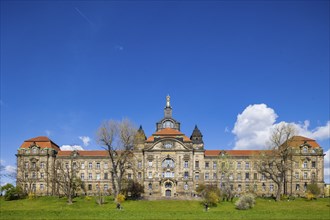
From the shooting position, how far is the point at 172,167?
7219 centimetres

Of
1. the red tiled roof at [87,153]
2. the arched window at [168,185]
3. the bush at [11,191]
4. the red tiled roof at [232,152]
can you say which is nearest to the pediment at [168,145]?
the arched window at [168,185]

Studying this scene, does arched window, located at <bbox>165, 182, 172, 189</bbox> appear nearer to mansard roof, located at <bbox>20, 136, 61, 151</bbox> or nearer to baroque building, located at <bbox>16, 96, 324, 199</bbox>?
baroque building, located at <bbox>16, 96, 324, 199</bbox>

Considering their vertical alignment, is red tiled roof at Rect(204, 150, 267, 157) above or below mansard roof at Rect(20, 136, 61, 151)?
below

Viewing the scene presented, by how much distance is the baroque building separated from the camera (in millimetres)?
71938

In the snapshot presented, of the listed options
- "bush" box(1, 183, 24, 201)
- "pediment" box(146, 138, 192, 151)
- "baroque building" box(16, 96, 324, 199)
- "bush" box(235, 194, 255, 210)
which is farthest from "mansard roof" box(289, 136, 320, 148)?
"bush" box(1, 183, 24, 201)

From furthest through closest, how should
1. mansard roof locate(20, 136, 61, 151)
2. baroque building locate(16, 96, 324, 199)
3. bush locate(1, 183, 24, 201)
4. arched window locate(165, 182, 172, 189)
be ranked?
mansard roof locate(20, 136, 61, 151)
baroque building locate(16, 96, 324, 199)
arched window locate(165, 182, 172, 189)
bush locate(1, 183, 24, 201)

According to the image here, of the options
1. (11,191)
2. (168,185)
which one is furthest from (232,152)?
(11,191)

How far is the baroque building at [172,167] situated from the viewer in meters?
71.9

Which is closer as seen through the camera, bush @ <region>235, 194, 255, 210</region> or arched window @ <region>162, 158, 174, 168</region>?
bush @ <region>235, 194, 255, 210</region>

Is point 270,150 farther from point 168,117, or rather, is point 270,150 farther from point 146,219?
point 146,219

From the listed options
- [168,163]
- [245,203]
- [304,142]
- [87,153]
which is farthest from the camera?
[87,153]

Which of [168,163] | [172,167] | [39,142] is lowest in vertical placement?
[172,167]

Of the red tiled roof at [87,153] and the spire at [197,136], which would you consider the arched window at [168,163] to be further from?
the red tiled roof at [87,153]

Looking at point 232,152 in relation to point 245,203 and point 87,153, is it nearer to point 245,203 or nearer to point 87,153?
point 245,203
